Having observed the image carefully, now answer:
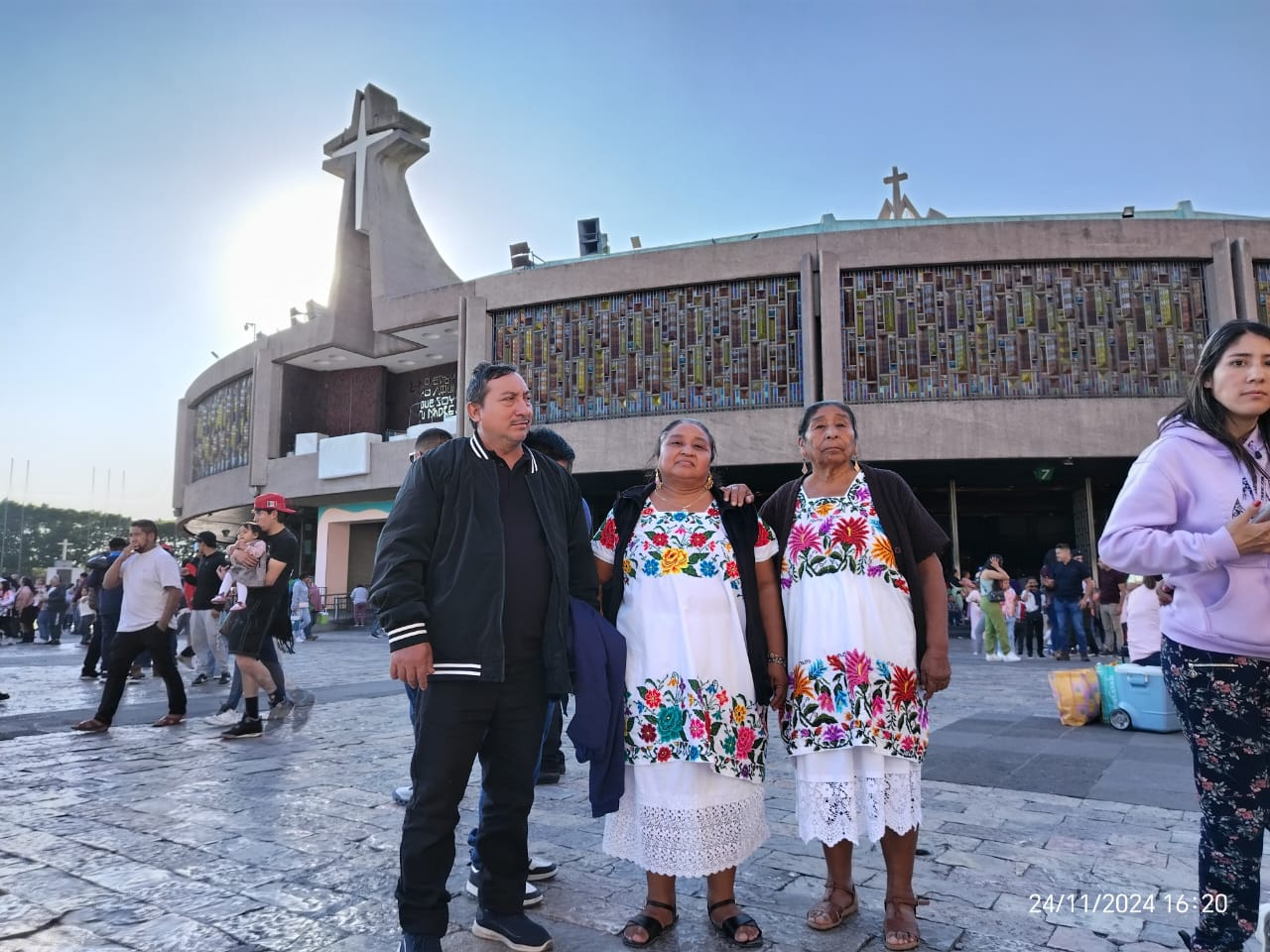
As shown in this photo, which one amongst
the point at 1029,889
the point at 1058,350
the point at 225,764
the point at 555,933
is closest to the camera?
the point at 555,933

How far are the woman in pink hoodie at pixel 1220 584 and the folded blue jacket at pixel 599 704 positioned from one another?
5.01 ft

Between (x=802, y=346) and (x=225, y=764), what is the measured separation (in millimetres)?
17440

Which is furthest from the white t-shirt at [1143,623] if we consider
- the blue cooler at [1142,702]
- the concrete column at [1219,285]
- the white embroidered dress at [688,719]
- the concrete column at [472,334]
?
the concrete column at [472,334]

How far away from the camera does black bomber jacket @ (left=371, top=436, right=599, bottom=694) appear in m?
2.63

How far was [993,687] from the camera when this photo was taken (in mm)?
9992

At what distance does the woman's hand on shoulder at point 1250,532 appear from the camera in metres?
2.06

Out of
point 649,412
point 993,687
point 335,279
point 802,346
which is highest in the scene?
point 335,279

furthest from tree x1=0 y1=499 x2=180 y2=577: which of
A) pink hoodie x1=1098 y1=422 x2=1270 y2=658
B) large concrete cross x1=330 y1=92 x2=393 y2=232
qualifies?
pink hoodie x1=1098 y1=422 x2=1270 y2=658

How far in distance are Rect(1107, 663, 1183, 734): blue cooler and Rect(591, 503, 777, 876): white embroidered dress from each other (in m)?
5.25

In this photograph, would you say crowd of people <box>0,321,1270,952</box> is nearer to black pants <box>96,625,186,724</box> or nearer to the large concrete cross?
black pants <box>96,625,186,724</box>

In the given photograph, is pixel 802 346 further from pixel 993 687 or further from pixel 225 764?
pixel 225 764

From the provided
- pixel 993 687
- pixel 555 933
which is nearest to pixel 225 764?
pixel 555 933

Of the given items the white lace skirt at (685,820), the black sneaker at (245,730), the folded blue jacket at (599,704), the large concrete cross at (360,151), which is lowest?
the black sneaker at (245,730)

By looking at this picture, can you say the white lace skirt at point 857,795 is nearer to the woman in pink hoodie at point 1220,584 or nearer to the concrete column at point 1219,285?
the woman in pink hoodie at point 1220,584
